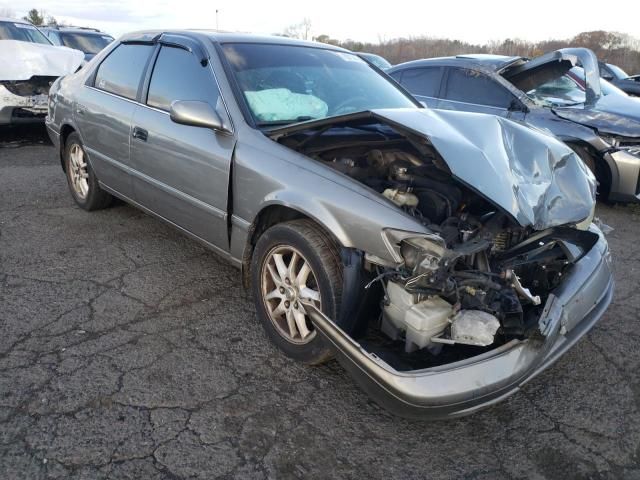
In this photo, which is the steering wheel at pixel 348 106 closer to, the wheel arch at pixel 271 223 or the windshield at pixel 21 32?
the wheel arch at pixel 271 223

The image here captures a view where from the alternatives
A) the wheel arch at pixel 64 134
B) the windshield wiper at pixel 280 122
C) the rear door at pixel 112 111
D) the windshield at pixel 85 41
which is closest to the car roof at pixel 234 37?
the rear door at pixel 112 111

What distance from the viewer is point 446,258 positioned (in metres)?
2.17

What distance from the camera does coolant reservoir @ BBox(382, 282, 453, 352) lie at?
2.22m

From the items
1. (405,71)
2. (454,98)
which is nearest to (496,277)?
(454,98)

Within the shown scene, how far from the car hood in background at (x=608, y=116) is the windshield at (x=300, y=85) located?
2960 millimetres

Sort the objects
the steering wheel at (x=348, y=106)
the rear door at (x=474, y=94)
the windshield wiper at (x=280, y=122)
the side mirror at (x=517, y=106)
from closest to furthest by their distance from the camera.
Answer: the windshield wiper at (x=280, y=122) → the steering wheel at (x=348, y=106) → the side mirror at (x=517, y=106) → the rear door at (x=474, y=94)

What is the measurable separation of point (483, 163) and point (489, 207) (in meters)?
0.52

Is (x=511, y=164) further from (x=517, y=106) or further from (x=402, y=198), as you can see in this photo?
(x=517, y=106)

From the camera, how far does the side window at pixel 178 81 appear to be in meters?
3.25

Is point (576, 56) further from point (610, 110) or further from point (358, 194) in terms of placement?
point (358, 194)

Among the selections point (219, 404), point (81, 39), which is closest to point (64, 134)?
point (219, 404)

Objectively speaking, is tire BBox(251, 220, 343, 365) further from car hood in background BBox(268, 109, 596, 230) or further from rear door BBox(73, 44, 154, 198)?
rear door BBox(73, 44, 154, 198)

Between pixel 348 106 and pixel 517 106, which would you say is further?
pixel 517 106

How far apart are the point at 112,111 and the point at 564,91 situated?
5215mm
